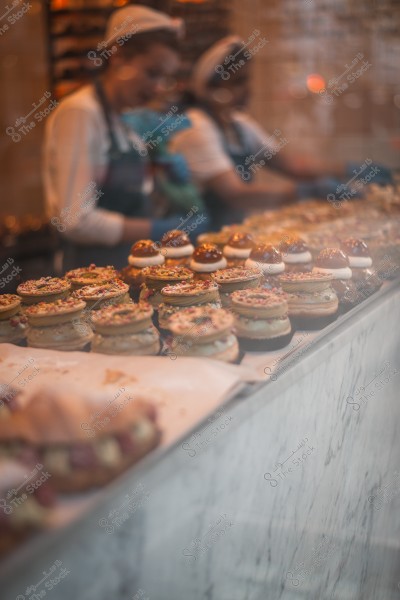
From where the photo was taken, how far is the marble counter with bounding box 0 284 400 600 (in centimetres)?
122

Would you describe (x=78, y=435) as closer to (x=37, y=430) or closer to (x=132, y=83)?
(x=37, y=430)

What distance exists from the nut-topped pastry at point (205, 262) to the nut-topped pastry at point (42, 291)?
0.42 meters

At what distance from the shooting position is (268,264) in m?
2.32

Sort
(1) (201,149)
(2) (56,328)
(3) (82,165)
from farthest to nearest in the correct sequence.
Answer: (1) (201,149), (3) (82,165), (2) (56,328)

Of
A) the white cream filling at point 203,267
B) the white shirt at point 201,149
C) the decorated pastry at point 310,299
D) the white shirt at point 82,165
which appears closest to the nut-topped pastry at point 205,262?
the white cream filling at point 203,267

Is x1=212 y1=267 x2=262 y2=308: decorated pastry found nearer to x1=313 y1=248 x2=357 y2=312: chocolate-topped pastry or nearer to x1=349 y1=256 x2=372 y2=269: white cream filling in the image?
x1=313 y1=248 x2=357 y2=312: chocolate-topped pastry

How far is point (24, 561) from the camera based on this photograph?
1.04 meters

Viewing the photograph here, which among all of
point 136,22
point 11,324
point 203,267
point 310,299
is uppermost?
point 136,22

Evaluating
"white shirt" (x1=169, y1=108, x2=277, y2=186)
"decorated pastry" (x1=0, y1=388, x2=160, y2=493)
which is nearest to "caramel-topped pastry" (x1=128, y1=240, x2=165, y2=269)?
"decorated pastry" (x1=0, y1=388, x2=160, y2=493)

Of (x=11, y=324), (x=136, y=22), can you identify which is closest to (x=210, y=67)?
(x=136, y=22)

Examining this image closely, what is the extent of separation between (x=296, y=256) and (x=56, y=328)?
0.91 m

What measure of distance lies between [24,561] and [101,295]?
1080 mm

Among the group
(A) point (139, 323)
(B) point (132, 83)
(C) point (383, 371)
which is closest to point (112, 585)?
(A) point (139, 323)

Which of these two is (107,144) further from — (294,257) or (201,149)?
(294,257)
